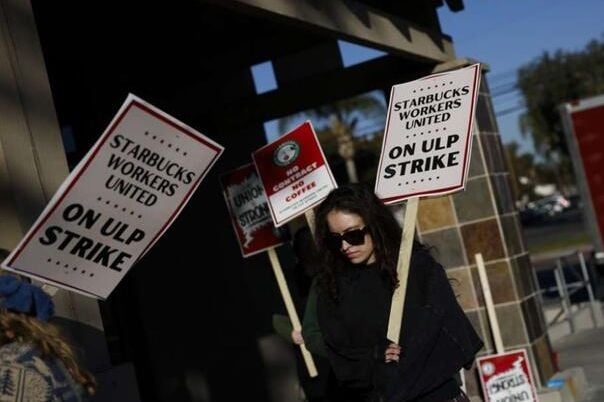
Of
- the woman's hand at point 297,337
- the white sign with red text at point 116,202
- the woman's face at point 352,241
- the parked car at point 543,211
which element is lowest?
the woman's hand at point 297,337

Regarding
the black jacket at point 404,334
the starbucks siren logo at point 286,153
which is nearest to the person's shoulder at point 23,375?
the black jacket at point 404,334

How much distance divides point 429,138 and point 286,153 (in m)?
1.62

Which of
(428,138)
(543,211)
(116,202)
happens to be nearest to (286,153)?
(428,138)

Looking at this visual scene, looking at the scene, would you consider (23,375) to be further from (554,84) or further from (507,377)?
(554,84)

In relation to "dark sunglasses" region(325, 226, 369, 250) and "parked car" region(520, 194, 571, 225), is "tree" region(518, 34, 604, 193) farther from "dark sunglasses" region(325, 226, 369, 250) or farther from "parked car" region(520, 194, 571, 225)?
"dark sunglasses" region(325, 226, 369, 250)

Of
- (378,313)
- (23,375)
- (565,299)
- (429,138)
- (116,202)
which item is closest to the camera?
(23,375)

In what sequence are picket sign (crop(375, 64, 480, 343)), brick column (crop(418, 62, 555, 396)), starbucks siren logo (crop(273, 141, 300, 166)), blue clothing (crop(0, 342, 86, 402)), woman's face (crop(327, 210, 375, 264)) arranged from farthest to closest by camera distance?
1. brick column (crop(418, 62, 555, 396))
2. starbucks siren logo (crop(273, 141, 300, 166))
3. picket sign (crop(375, 64, 480, 343))
4. woman's face (crop(327, 210, 375, 264))
5. blue clothing (crop(0, 342, 86, 402))

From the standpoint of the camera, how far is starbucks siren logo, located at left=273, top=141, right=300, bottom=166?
6.30m

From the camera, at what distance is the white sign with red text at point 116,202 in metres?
3.62

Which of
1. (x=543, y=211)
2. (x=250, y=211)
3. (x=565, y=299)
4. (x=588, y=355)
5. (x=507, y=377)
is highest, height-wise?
(x=543, y=211)

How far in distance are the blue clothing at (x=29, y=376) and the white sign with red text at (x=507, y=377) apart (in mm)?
5994

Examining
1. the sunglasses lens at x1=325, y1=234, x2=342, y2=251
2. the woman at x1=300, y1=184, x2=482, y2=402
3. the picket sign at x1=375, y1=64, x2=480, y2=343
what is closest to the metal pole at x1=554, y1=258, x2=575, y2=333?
the picket sign at x1=375, y1=64, x2=480, y2=343

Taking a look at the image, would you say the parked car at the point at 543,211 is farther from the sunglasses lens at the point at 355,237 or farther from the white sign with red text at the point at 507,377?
the sunglasses lens at the point at 355,237

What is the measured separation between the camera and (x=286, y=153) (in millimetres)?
6375
